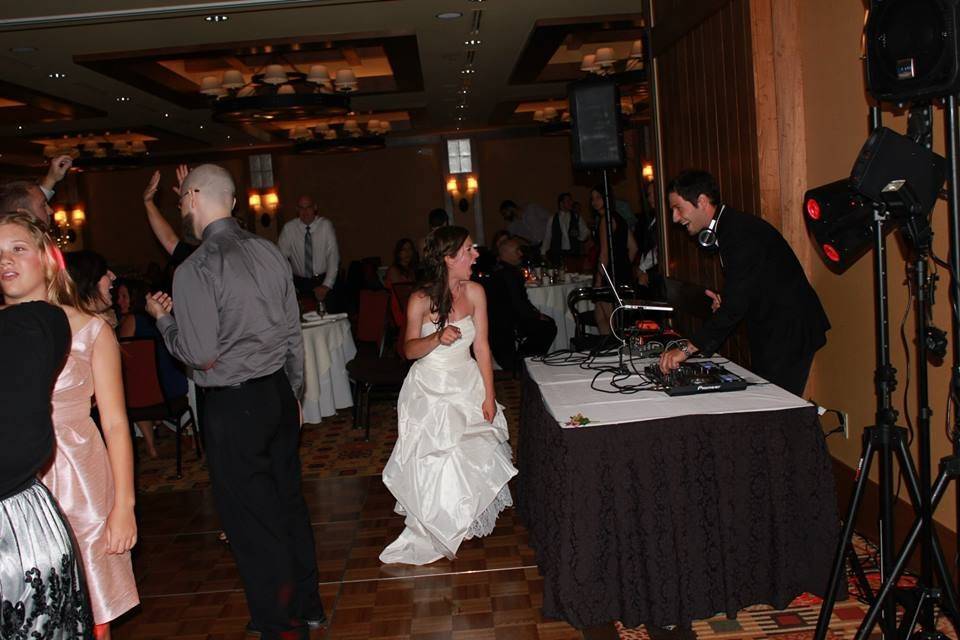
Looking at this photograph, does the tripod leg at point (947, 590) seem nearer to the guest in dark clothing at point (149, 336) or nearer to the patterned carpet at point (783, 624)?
the patterned carpet at point (783, 624)

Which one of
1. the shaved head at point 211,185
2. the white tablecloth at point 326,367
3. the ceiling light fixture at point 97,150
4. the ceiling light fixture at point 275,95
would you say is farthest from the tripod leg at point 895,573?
the ceiling light fixture at point 97,150

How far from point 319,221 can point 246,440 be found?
6482 mm

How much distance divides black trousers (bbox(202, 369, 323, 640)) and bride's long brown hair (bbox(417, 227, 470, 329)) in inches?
42.0

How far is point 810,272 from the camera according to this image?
4.19 meters

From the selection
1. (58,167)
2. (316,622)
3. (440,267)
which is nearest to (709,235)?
(440,267)

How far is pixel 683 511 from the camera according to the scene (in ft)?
9.88

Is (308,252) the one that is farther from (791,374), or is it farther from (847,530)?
(847,530)

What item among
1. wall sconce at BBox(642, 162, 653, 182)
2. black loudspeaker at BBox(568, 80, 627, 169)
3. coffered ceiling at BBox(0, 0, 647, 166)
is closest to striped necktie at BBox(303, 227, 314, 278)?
coffered ceiling at BBox(0, 0, 647, 166)

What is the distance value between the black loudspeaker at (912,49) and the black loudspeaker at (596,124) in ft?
8.38

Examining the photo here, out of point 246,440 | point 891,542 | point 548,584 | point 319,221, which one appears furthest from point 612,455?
point 319,221

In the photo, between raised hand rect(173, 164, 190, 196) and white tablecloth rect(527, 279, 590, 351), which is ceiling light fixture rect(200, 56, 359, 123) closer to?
white tablecloth rect(527, 279, 590, 351)

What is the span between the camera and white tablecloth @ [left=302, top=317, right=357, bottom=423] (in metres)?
6.86

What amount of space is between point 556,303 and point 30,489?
7159 millimetres

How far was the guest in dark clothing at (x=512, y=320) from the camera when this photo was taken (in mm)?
7492
